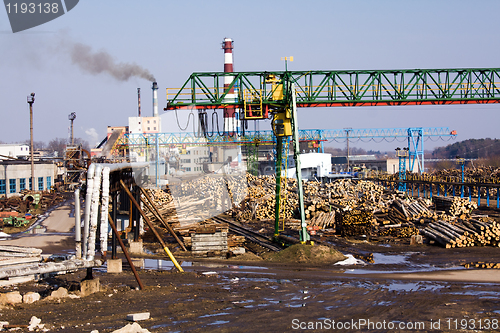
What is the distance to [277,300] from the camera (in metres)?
10.1

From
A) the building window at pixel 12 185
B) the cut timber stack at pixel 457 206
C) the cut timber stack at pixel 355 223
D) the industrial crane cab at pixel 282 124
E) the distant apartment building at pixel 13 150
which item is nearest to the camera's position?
the industrial crane cab at pixel 282 124

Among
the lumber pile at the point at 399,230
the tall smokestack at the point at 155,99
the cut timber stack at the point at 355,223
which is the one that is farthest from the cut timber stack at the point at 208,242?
the tall smokestack at the point at 155,99

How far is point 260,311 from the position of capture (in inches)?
361

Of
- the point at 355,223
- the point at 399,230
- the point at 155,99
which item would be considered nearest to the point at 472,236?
the point at 399,230

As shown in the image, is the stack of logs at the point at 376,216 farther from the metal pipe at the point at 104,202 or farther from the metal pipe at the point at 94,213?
the metal pipe at the point at 94,213

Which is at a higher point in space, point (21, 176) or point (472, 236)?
point (21, 176)

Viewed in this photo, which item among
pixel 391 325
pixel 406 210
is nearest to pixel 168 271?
pixel 391 325

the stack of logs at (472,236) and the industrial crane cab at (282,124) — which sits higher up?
the industrial crane cab at (282,124)

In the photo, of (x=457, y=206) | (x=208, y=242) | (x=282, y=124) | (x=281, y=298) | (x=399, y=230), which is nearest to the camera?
(x=281, y=298)

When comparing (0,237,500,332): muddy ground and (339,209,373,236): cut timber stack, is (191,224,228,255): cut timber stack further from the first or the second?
(339,209,373,236): cut timber stack

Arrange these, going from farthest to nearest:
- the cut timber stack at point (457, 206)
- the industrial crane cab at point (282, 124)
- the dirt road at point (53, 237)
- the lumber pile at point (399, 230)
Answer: the cut timber stack at point (457, 206), the lumber pile at point (399, 230), the industrial crane cab at point (282, 124), the dirt road at point (53, 237)

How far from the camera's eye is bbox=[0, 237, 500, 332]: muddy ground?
27.3ft

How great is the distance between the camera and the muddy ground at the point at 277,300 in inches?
327

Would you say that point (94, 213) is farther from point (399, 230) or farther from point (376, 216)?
point (376, 216)
